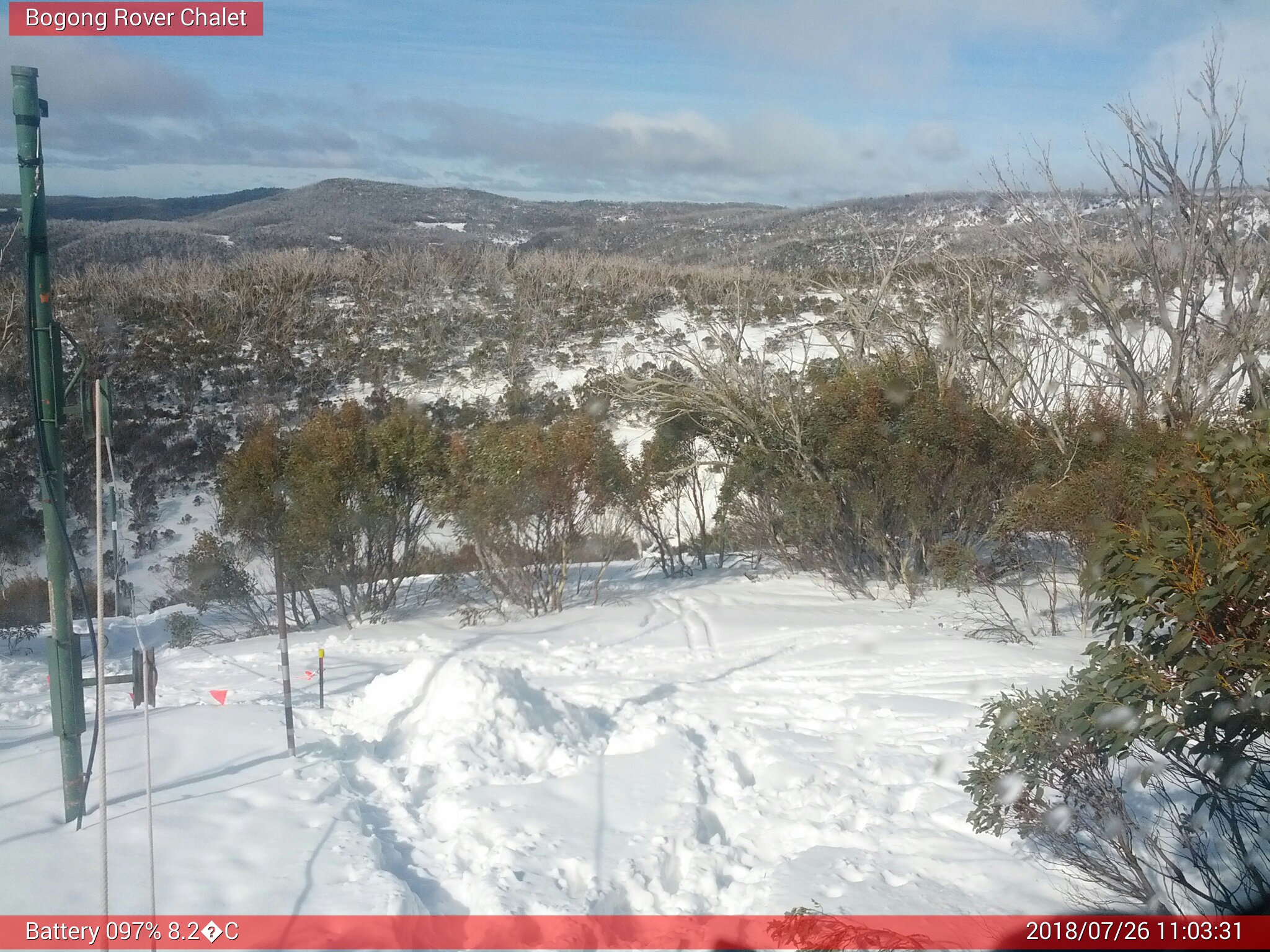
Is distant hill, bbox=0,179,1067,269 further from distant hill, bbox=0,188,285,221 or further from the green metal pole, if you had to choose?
the green metal pole

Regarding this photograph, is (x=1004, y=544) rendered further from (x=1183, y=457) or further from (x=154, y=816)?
(x=154, y=816)

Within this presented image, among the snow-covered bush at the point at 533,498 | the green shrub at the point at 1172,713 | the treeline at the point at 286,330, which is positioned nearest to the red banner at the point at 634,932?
the green shrub at the point at 1172,713

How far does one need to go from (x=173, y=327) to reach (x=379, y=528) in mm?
20629

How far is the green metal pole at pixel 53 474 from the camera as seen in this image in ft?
14.9

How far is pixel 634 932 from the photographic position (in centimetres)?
452

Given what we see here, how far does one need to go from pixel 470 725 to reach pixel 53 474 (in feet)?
9.75

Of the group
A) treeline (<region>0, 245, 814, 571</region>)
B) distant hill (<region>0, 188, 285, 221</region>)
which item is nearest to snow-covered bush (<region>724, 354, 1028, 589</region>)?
treeline (<region>0, 245, 814, 571</region>)

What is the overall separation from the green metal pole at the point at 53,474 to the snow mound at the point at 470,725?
1.98 m

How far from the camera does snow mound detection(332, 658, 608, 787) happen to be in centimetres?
616

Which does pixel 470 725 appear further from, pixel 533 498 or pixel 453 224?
pixel 453 224

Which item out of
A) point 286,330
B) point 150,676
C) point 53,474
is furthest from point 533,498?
point 286,330

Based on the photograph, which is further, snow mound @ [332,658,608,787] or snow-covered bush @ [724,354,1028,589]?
snow-covered bush @ [724,354,1028,589]

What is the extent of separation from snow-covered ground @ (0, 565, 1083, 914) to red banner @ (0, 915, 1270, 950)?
0.10 m

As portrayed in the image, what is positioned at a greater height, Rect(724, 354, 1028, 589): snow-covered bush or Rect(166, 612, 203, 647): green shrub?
Rect(724, 354, 1028, 589): snow-covered bush
